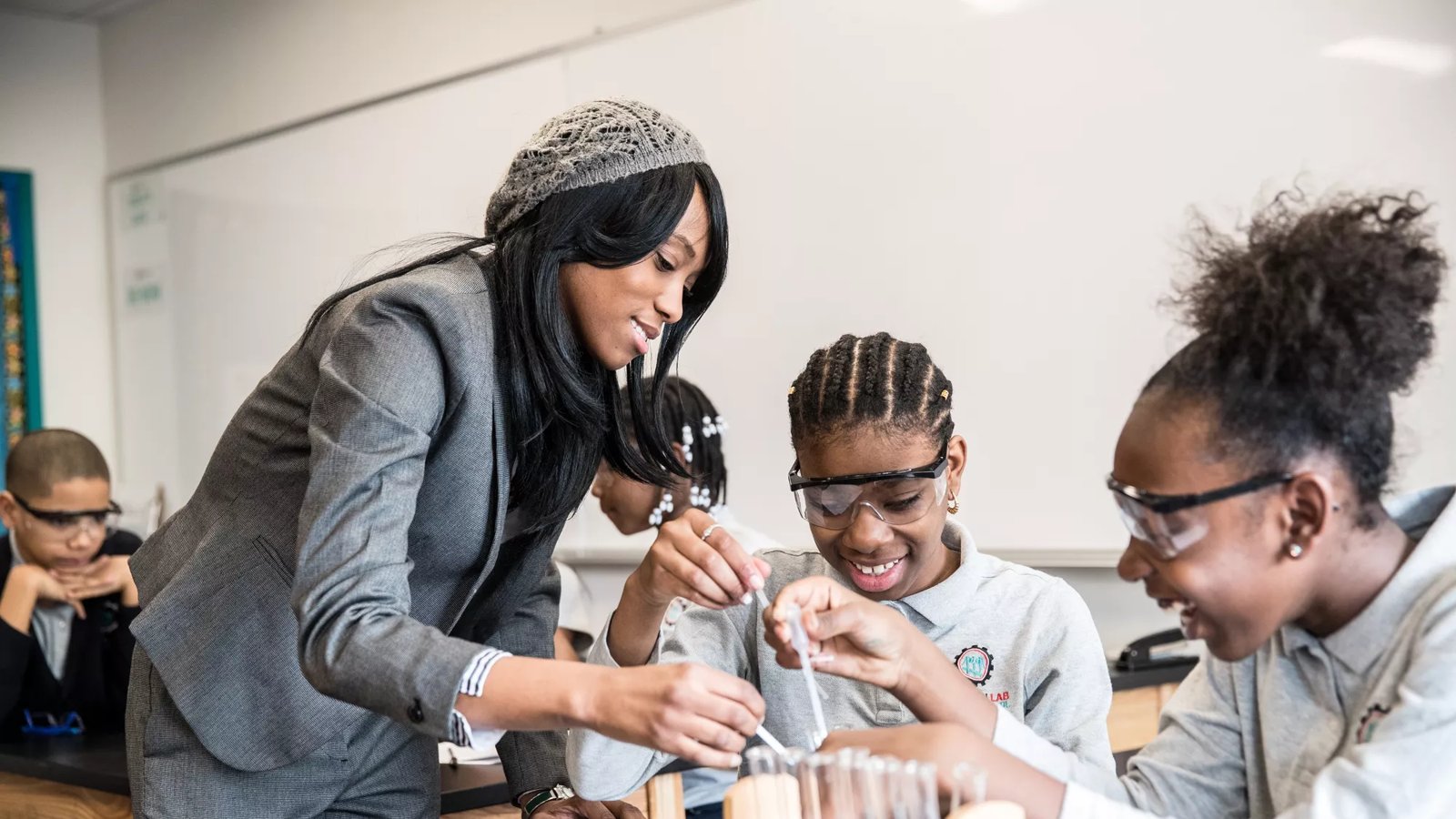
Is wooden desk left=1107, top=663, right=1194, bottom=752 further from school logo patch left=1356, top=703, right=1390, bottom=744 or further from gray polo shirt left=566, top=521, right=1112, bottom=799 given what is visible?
school logo patch left=1356, top=703, right=1390, bottom=744

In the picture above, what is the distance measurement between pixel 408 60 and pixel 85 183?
6.54 ft

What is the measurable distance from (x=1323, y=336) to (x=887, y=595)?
0.73 meters

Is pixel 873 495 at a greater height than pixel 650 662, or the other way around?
pixel 873 495

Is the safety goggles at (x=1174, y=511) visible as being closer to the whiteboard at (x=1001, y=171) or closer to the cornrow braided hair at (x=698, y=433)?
the whiteboard at (x=1001, y=171)

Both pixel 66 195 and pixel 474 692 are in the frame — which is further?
pixel 66 195

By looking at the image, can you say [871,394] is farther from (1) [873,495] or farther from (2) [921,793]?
(2) [921,793]

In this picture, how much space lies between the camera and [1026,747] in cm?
120

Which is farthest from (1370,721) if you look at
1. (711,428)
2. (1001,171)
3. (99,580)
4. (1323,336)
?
(99,580)

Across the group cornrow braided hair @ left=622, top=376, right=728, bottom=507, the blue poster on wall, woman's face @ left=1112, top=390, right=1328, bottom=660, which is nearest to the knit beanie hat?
woman's face @ left=1112, top=390, right=1328, bottom=660

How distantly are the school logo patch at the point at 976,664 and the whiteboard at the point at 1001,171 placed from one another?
1.21 meters

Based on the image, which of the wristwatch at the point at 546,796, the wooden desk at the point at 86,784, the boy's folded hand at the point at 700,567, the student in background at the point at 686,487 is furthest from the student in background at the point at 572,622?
the boy's folded hand at the point at 700,567

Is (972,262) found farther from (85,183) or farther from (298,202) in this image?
(85,183)

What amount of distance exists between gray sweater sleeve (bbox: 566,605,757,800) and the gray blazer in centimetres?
18

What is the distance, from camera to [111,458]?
5734 mm
